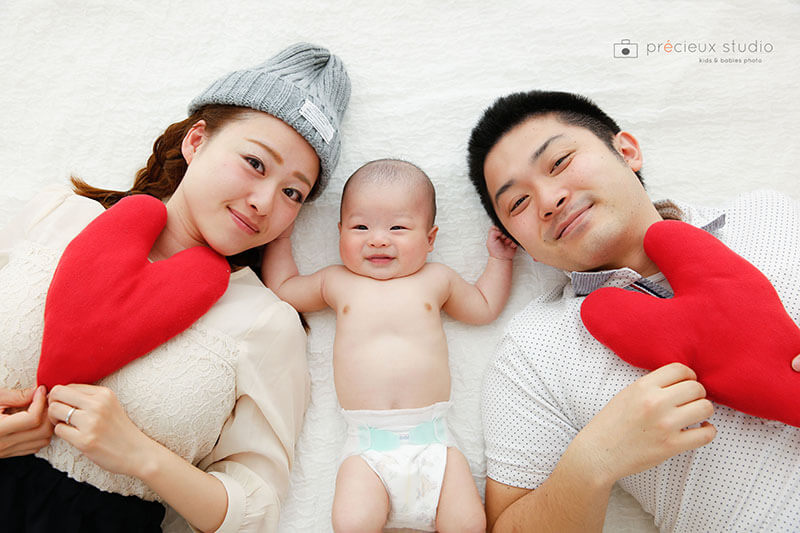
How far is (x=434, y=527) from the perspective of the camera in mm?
1607

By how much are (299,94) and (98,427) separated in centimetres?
108

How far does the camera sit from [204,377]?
1476 millimetres

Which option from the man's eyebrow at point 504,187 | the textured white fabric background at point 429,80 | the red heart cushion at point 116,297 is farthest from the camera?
the textured white fabric background at point 429,80

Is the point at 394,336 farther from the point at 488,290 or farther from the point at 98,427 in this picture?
the point at 98,427

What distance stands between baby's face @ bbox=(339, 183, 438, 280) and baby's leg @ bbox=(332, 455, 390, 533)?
60 cm

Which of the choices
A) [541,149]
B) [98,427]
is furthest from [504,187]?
[98,427]

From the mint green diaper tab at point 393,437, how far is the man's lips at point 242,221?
689 millimetres

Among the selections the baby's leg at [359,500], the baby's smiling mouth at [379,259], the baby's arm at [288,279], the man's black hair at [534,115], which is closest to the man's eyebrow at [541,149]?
the man's black hair at [534,115]

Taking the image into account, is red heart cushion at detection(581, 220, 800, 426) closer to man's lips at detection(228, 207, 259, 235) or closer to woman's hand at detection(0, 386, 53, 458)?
man's lips at detection(228, 207, 259, 235)

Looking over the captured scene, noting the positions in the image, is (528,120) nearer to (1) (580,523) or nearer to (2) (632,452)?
(2) (632,452)

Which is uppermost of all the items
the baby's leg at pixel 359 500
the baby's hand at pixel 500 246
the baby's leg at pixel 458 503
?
the baby's hand at pixel 500 246

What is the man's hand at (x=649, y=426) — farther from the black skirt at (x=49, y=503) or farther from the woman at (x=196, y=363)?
the black skirt at (x=49, y=503)

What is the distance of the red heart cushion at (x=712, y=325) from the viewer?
1274 millimetres

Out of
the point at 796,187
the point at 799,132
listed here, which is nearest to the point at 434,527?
the point at 796,187
